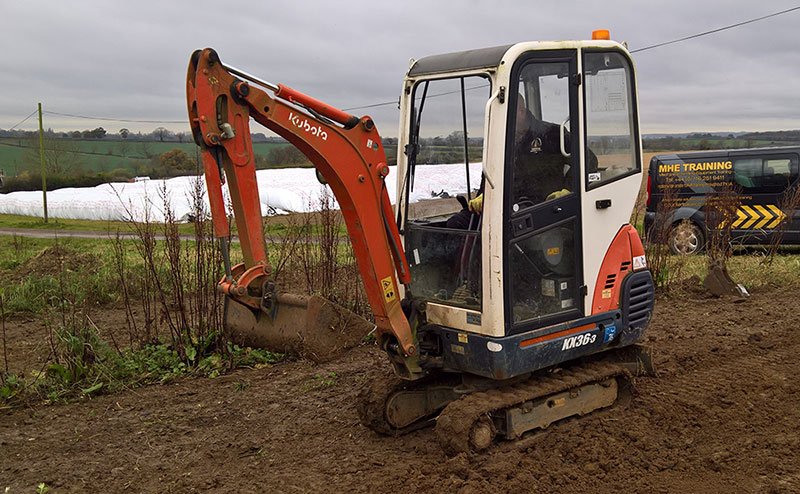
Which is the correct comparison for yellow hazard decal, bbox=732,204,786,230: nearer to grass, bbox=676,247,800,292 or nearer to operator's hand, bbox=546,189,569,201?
grass, bbox=676,247,800,292

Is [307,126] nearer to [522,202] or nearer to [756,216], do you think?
[522,202]

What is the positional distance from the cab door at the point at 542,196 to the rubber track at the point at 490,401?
48 cm

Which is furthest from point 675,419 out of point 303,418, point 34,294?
point 34,294

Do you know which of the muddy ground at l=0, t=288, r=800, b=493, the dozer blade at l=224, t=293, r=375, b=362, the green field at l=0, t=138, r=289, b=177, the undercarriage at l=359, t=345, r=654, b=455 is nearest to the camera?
the muddy ground at l=0, t=288, r=800, b=493

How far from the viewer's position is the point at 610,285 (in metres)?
5.73

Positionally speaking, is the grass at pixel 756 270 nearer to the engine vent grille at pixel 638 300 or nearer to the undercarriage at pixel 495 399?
the engine vent grille at pixel 638 300

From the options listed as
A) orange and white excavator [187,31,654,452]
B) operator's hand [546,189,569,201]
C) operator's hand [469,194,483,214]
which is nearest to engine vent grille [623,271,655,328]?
orange and white excavator [187,31,654,452]

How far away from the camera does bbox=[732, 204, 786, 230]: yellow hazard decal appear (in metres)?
14.5

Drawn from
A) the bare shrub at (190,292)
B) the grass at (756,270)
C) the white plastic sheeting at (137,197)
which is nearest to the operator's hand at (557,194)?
the bare shrub at (190,292)

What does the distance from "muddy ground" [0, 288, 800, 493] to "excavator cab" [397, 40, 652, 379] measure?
2.19ft

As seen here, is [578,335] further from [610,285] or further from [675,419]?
[675,419]

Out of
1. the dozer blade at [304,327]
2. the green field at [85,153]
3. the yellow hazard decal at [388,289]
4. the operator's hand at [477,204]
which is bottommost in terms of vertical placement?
the dozer blade at [304,327]

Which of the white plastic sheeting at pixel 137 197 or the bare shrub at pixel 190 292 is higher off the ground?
the white plastic sheeting at pixel 137 197

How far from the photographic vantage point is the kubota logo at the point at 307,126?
4.76m
